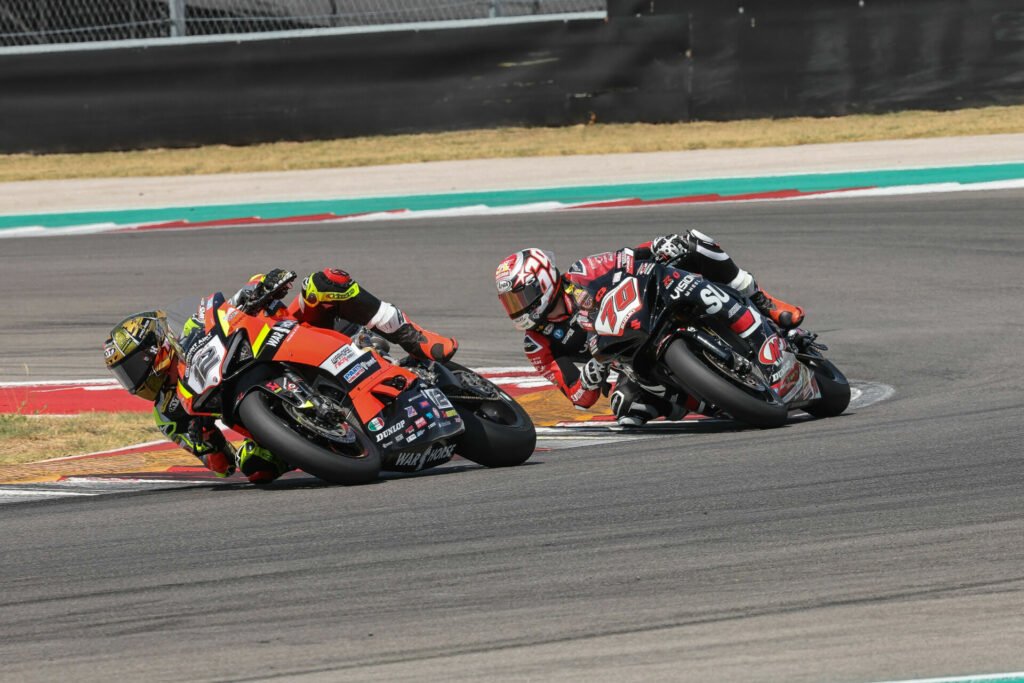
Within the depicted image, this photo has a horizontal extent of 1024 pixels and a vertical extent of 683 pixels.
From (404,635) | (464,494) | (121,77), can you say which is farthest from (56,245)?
(404,635)

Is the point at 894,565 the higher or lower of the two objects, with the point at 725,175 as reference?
higher

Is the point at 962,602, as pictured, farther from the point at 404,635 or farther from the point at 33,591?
the point at 33,591

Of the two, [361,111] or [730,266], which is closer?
[730,266]

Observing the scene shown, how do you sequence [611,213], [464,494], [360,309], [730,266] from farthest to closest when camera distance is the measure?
[611,213], [730,266], [360,309], [464,494]

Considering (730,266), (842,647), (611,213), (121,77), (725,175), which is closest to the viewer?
(842,647)

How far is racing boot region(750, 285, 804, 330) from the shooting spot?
785 cm

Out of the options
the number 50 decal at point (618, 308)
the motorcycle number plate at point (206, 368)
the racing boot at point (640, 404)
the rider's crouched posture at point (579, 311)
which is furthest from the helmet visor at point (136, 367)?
the racing boot at point (640, 404)

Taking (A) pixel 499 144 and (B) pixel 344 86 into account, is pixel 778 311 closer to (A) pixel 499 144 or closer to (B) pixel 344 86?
(A) pixel 499 144

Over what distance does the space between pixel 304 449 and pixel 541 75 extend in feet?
41.7

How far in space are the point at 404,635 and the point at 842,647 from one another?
125 centimetres

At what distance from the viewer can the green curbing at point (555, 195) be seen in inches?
591

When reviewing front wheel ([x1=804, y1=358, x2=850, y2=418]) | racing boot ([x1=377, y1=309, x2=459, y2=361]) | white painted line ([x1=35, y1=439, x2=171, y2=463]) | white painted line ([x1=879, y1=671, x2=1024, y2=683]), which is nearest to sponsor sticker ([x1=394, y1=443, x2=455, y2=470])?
Answer: racing boot ([x1=377, y1=309, x2=459, y2=361])

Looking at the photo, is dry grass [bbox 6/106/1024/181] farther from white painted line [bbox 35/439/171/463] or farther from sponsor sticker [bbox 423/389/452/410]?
sponsor sticker [bbox 423/389/452/410]

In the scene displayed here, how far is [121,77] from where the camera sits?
58.7 feet
